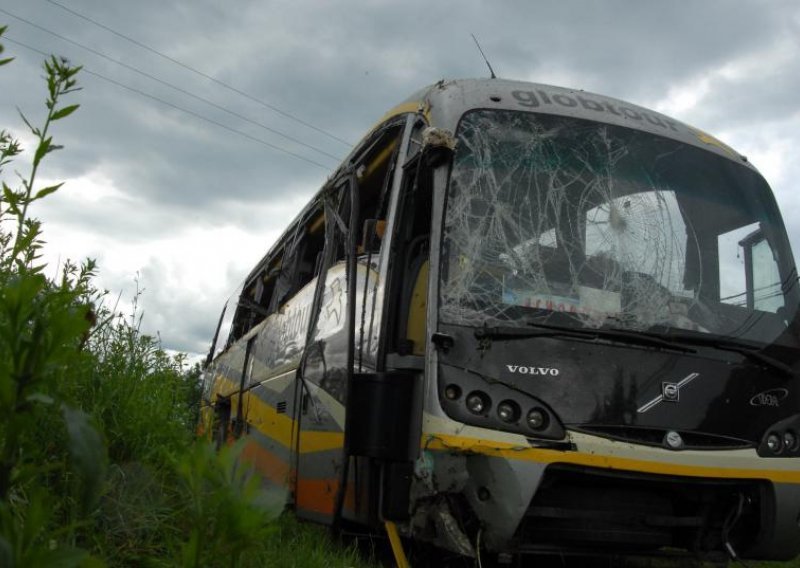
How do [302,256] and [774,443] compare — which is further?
[302,256]

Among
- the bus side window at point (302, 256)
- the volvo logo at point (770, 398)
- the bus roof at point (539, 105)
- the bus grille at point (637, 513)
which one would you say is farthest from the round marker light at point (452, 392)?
the bus side window at point (302, 256)

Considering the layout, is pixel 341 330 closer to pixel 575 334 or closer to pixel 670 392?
pixel 575 334

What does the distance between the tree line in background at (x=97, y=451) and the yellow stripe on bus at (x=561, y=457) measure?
789 millimetres

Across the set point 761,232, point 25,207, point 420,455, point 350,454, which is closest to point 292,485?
point 350,454

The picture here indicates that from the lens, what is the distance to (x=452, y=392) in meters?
4.24

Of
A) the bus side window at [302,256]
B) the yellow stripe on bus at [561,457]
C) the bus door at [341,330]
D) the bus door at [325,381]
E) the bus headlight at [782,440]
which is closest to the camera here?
the yellow stripe on bus at [561,457]

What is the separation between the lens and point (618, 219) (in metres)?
4.97

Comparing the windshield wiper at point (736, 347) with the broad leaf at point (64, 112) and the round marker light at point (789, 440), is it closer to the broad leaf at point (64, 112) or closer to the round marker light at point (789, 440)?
the round marker light at point (789, 440)

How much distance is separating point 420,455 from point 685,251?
7.34ft

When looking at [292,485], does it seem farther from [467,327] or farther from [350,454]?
[467,327]

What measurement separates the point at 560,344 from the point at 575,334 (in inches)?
4.6

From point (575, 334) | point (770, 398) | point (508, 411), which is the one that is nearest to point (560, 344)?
point (575, 334)

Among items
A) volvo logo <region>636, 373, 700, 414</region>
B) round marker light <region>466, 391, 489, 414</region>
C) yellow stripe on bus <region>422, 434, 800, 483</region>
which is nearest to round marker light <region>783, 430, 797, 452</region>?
yellow stripe on bus <region>422, 434, 800, 483</region>

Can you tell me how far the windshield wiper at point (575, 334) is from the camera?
14.4 feet
